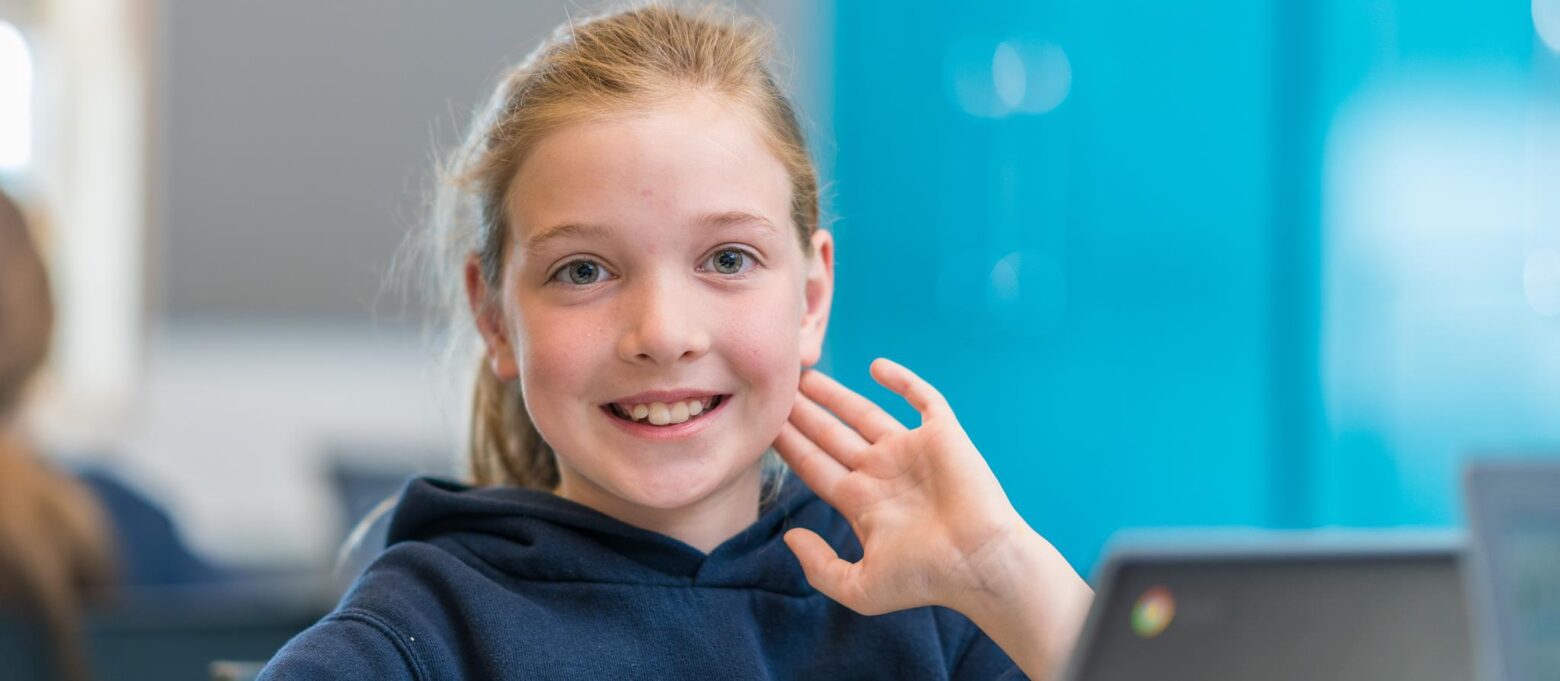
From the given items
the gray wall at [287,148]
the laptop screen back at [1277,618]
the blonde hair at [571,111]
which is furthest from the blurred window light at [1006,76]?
the laptop screen back at [1277,618]

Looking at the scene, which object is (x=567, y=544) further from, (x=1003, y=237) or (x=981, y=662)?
(x=1003, y=237)

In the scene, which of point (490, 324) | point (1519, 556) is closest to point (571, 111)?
point (490, 324)

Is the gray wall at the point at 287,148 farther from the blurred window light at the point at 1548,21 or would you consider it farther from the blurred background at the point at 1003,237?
the blurred window light at the point at 1548,21

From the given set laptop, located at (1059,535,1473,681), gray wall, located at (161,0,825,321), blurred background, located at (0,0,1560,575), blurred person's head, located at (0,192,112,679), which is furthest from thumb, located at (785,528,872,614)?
gray wall, located at (161,0,825,321)

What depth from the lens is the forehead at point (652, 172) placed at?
4.22ft

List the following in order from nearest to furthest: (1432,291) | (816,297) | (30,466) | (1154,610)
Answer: (1154,610) → (816,297) → (30,466) → (1432,291)

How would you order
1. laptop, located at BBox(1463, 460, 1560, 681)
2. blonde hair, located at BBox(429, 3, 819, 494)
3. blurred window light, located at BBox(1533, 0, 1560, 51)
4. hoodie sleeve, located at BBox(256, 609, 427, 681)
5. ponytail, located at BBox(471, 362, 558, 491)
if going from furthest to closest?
1. blurred window light, located at BBox(1533, 0, 1560, 51)
2. ponytail, located at BBox(471, 362, 558, 491)
3. blonde hair, located at BBox(429, 3, 819, 494)
4. hoodie sleeve, located at BBox(256, 609, 427, 681)
5. laptop, located at BBox(1463, 460, 1560, 681)

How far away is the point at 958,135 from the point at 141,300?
2205 millimetres

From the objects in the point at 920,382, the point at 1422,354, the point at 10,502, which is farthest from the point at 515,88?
the point at 1422,354

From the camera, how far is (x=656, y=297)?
50.3 inches

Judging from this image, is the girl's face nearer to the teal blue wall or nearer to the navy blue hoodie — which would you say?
the navy blue hoodie

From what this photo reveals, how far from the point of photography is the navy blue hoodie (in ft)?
4.11

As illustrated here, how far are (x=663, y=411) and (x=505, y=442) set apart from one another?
0.31 meters

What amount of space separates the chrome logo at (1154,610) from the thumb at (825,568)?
0.63 m
